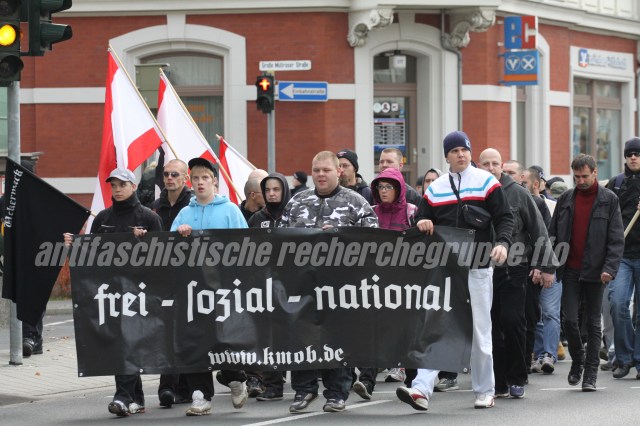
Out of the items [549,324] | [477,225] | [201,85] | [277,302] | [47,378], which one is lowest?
[47,378]

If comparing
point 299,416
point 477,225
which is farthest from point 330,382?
point 477,225

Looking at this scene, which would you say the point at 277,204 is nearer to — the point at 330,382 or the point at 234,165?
the point at 330,382

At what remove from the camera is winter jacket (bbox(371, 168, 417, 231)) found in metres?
12.4

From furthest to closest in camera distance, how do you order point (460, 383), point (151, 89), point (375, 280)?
1. point (151, 89)
2. point (460, 383)
3. point (375, 280)

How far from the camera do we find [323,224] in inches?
445

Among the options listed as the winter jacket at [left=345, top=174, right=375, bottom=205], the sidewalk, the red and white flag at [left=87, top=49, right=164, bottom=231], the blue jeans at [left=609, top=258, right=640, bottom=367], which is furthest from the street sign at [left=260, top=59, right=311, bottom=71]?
the blue jeans at [left=609, top=258, right=640, bottom=367]

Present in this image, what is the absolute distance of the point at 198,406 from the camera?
10977 millimetres

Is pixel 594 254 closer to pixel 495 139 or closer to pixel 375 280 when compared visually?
pixel 375 280

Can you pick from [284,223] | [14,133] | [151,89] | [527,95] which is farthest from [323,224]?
[527,95]

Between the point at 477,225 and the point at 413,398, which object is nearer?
the point at 413,398

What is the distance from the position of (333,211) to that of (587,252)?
250cm

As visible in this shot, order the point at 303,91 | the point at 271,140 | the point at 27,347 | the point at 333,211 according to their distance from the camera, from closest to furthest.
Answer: the point at 333,211
the point at 27,347
the point at 271,140
the point at 303,91

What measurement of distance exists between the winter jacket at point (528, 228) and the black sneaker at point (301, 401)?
230 centimetres

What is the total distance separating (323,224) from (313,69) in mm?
13981
